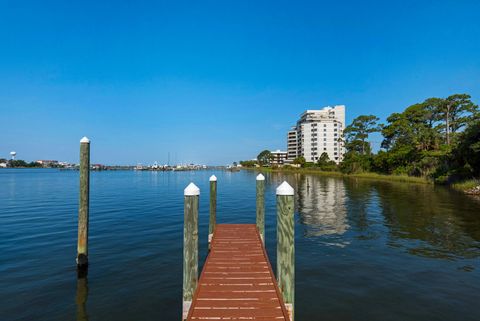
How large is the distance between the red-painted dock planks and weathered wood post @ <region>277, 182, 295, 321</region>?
257 millimetres

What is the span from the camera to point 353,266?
31.1 feet

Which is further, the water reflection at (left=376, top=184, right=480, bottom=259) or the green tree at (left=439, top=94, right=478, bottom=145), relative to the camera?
the green tree at (left=439, top=94, right=478, bottom=145)

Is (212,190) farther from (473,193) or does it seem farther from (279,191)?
(473,193)

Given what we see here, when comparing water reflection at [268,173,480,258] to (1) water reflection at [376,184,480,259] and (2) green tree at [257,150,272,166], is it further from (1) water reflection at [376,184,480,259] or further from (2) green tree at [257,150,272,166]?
(2) green tree at [257,150,272,166]

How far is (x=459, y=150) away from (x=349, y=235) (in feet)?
98.5

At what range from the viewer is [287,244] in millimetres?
5652

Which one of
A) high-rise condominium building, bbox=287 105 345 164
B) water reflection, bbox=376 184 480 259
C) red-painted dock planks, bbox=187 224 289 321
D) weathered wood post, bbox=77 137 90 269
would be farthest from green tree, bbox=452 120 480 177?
high-rise condominium building, bbox=287 105 345 164

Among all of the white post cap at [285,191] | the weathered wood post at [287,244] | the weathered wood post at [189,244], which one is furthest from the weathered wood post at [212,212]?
the white post cap at [285,191]

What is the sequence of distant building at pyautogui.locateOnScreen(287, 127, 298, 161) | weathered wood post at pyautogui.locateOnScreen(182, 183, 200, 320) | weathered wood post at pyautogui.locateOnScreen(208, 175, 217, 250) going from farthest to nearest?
1. distant building at pyautogui.locateOnScreen(287, 127, 298, 161)
2. weathered wood post at pyautogui.locateOnScreen(208, 175, 217, 250)
3. weathered wood post at pyautogui.locateOnScreen(182, 183, 200, 320)

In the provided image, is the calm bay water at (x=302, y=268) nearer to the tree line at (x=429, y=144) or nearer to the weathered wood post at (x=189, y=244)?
the weathered wood post at (x=189, y=244)

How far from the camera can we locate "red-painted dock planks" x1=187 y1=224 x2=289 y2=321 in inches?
194

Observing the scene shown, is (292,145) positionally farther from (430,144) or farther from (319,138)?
(430,144)

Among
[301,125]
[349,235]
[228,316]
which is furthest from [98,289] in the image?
[301,125]

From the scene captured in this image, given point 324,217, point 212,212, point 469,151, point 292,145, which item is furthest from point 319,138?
point 212,212
